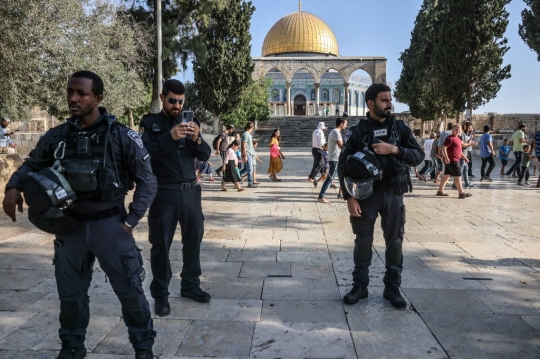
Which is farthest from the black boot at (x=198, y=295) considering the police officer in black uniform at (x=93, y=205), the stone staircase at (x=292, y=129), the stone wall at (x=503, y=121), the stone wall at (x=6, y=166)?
the stone wall at (x=503, y=121)

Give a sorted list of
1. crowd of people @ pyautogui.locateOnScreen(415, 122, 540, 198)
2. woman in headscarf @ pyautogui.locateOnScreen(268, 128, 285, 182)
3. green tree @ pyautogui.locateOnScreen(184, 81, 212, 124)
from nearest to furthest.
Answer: crowd of people @ pyautogui.locateOnScreen(415, 122, 540, 198), woman in headscarf @ pyautogui.locateOnScreen(268, 128, 285, 182), green tree @ pyautogui.locateOnScreen(184, 81, 212, 124)

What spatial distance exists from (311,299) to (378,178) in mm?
1229

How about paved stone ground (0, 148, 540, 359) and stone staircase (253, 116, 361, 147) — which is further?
stone staircase (253, 116, 361, 147)

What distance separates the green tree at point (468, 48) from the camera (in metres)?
24.7

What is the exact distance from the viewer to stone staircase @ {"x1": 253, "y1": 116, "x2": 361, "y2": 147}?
36844 mm

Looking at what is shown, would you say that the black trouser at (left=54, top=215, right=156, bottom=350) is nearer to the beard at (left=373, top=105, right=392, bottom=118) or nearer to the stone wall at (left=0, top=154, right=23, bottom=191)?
the beard at (left=373, top=105, right=392, bottom=118)

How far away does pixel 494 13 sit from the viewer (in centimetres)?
2472

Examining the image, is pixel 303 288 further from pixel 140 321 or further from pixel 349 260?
pixel 140 321

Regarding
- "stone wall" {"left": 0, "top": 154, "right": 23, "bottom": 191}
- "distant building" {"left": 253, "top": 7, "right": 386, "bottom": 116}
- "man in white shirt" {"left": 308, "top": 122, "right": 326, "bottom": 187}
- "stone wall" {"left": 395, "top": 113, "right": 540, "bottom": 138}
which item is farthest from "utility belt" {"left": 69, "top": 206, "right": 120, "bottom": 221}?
"distant building" {"left": 253, "top": 7, "right": 386, "bottom": 116}

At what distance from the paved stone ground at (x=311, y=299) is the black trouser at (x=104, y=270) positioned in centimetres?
34

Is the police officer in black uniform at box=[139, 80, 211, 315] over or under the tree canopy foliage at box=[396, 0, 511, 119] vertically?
under

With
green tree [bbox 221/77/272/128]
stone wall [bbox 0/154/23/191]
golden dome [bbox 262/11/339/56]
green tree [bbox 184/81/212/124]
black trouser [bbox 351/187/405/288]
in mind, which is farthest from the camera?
golden dome [bbox 262/11/339/56]

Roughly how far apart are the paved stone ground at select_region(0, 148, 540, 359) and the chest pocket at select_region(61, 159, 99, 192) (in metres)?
1.16

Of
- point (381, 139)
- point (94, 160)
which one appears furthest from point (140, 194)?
point (381, 139)
